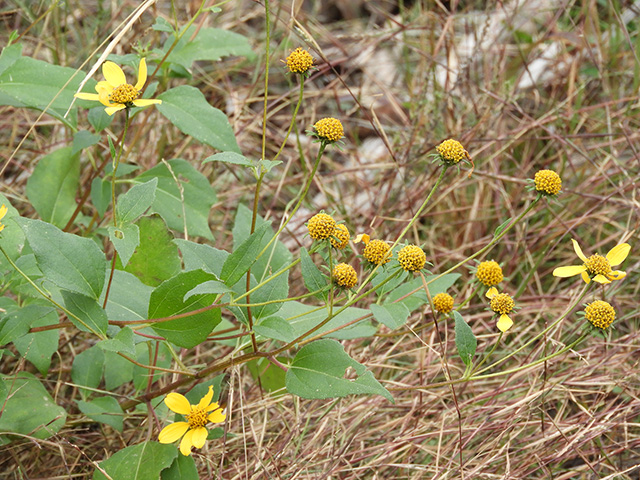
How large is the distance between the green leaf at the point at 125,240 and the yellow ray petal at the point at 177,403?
0.30 m

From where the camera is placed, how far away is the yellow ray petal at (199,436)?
1.27 metres

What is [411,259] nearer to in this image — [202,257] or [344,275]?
[344,275]

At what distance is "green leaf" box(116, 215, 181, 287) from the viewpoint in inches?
61.1

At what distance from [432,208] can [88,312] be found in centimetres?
154

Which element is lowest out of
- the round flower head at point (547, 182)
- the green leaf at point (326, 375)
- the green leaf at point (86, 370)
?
the green leaf at point (86, 370)

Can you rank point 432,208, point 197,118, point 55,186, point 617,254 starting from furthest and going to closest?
point 432,208 < point 55,186 < point 197,118 < point 617,254

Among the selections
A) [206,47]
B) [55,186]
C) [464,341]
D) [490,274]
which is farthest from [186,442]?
[206,47]

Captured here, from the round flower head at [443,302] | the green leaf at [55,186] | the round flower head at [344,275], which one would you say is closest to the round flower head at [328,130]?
the round flower head at [344,275]

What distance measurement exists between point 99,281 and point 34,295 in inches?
7.9

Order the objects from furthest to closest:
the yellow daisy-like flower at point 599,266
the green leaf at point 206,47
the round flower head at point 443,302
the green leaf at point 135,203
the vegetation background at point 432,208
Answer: the green leaf at point 206,47, the vegetation background at point 432,208, the round flower head at point 443,302, the yellow daisy-like flower at point 599,266, the green leaf at point 135,203

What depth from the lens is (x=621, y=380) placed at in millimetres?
1743

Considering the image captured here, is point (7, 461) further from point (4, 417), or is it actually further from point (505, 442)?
point (505, 442)

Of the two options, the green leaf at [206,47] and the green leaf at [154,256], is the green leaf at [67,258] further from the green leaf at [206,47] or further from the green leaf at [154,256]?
the green leaf at [206,47]

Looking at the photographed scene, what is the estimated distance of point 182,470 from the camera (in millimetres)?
1385
